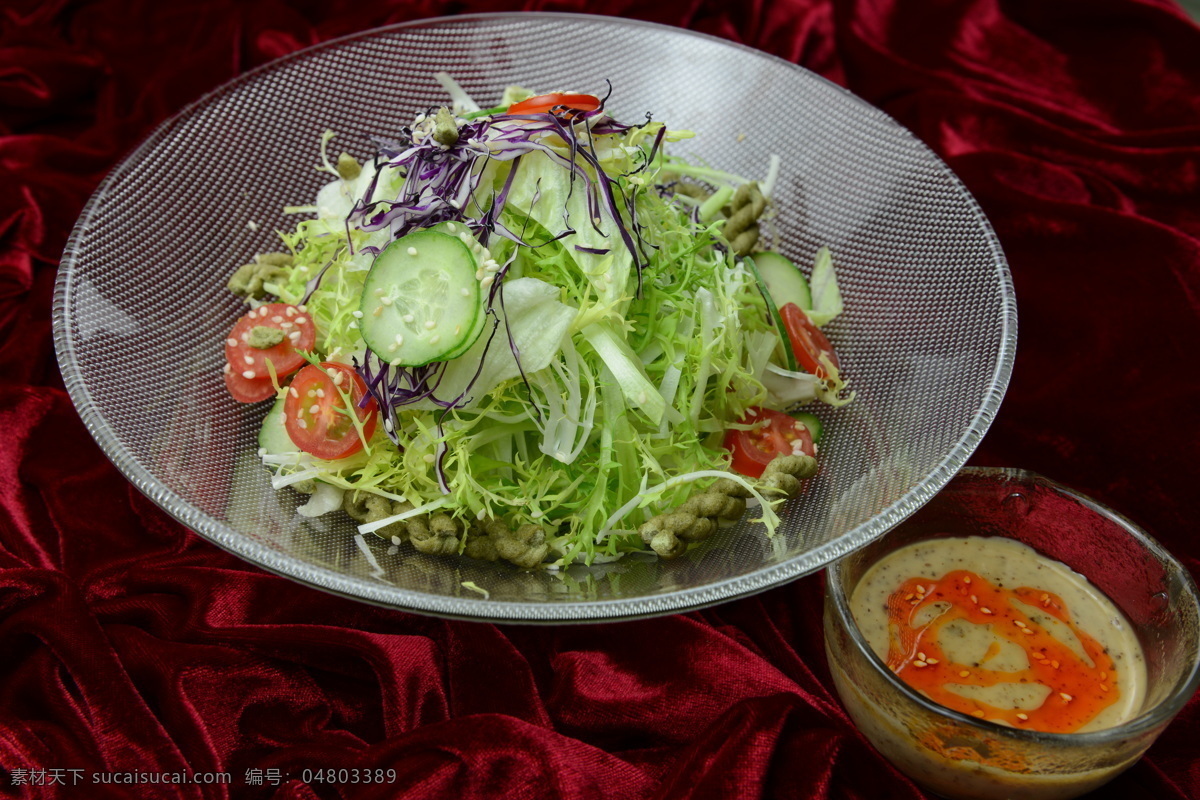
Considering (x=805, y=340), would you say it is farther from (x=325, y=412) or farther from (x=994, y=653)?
(x=325, y=412)

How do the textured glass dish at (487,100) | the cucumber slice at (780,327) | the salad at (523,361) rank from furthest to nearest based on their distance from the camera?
the cucumber slice at (780,327) → the salad at (523,361) → the textured glass dish at (487,100)

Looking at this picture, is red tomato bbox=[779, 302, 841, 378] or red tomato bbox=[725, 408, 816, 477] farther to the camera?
red tomato bbox=[779, 302, 841, 378]

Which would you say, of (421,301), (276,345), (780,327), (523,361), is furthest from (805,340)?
(276,345)

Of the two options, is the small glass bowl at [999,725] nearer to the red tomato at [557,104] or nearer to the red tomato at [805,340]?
the red tomato at [805,340]

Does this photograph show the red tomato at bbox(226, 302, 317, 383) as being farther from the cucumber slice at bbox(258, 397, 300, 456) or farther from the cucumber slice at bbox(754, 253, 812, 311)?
the cucumber slice at bbox(754, 253, 812, 311)

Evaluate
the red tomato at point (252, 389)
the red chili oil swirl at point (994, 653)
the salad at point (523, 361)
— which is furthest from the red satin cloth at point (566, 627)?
the red tomato at point (252, 389)

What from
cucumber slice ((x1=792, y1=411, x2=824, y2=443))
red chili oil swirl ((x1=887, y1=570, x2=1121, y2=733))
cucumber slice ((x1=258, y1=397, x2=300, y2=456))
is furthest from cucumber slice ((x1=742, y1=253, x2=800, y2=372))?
cucumber slice ((x1=258, y1=397, x2=300, y2=456))
